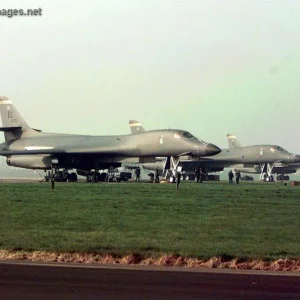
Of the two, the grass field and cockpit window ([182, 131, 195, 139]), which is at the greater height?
the grass field

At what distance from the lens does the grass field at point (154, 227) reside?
16812 millimetres

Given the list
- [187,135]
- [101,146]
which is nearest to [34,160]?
[101,146]

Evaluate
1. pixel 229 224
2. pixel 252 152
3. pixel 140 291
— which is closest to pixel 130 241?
pixel 229 224

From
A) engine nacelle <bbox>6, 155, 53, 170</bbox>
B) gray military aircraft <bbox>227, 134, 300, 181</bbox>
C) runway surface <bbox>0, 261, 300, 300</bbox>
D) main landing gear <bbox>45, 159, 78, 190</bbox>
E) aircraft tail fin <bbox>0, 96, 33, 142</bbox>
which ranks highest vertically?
runway surface <bbox>0, 261, 300, 300</bbox>

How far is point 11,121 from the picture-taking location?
7275 cm

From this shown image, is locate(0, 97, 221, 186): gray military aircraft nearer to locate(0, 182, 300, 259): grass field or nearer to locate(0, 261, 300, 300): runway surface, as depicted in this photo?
locate(0, 182, 300, 259): grass field

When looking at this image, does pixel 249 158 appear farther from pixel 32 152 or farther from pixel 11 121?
pixel 32 152

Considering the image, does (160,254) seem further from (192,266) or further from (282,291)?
(282,291)

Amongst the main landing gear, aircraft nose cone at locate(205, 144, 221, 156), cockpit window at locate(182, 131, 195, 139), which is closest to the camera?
cockpit window at locate(182, 131, 195, 139)

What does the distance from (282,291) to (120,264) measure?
4197 millimetres

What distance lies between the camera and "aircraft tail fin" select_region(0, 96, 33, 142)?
234ft

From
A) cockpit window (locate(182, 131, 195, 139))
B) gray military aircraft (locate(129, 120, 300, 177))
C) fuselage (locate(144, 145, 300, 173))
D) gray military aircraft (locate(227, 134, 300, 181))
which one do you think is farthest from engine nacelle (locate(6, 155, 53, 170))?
gray military aircraft (locate(227, 134, 300, 181))

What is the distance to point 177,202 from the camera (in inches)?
1203

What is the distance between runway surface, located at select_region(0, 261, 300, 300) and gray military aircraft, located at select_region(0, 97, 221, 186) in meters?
48.2
